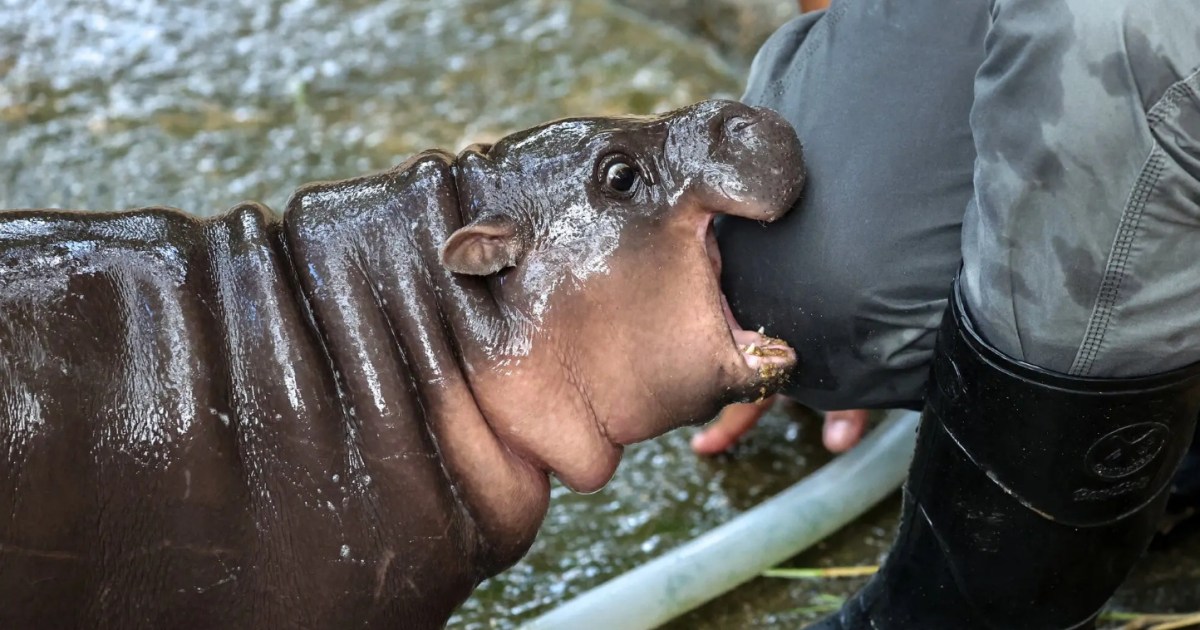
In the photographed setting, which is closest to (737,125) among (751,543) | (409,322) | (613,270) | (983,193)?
(613,270)

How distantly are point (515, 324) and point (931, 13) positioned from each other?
0.87 meters

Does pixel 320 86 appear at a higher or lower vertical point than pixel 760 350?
higher

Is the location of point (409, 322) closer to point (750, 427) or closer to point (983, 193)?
point (983, 193)

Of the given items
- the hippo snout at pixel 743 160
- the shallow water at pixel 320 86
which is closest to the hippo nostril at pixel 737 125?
the hippo snout at pixel 743 160

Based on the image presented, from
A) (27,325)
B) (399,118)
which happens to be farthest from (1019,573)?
(399,118)

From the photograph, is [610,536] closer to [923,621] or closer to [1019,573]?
[923,621]

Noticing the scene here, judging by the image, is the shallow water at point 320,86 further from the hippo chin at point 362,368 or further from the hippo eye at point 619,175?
the hippo eye at point 619,175

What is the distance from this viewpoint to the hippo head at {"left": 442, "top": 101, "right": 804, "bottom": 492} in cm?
199

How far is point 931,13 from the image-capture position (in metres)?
2.10

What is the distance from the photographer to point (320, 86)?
14.0 ft

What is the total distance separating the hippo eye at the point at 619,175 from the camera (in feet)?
6.66

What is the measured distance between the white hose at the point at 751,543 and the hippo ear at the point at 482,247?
748 millimetres

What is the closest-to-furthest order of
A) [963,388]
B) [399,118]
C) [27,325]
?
[27,325] < [963,388] < [399,118]

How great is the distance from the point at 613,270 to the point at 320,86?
259 centimetres
